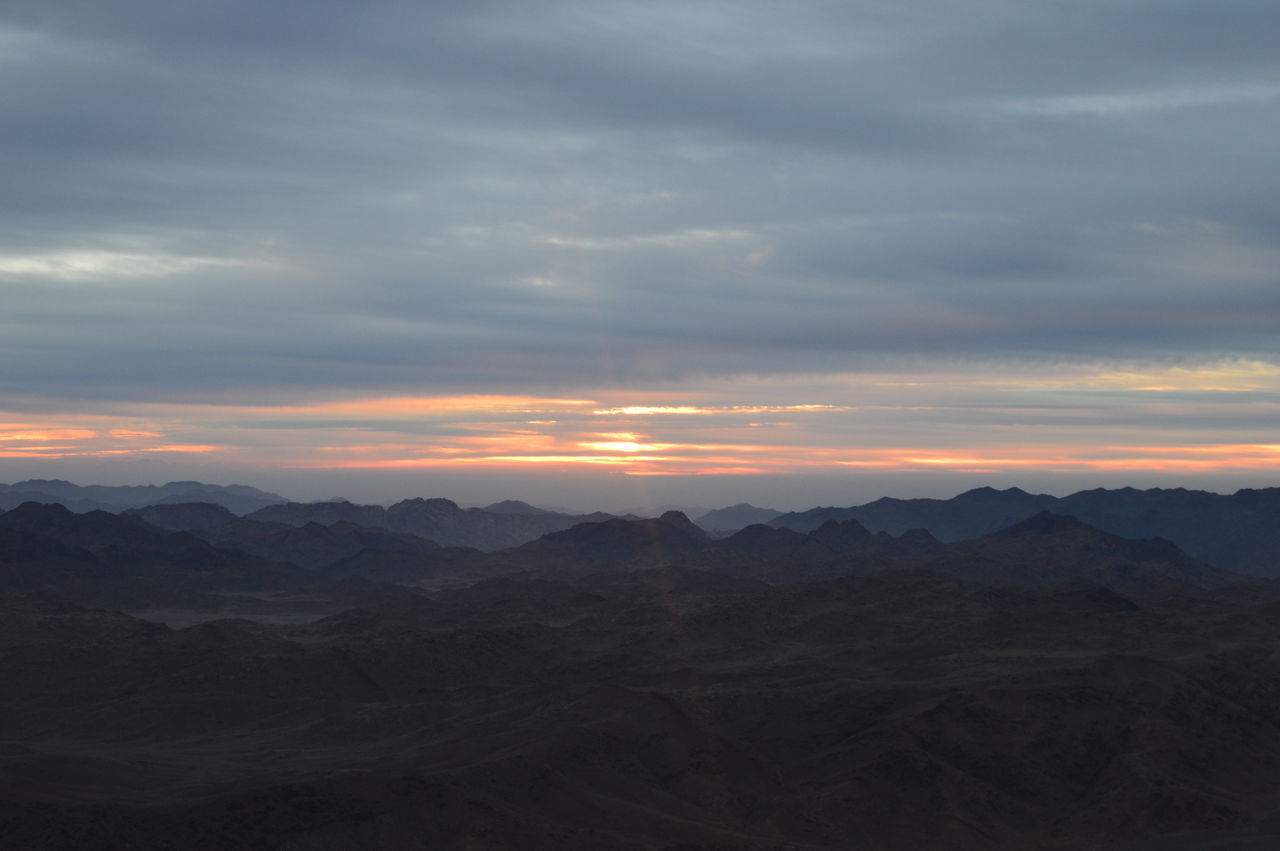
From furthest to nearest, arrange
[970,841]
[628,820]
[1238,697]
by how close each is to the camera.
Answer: [1238,697] < [970,841] < [628,820]

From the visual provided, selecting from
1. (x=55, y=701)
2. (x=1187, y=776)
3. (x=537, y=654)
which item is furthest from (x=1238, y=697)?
(x=55, y=701)

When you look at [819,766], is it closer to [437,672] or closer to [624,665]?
[624,665]

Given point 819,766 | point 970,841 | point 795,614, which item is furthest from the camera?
point 795,614

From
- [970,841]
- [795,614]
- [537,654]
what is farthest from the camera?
[795,614]

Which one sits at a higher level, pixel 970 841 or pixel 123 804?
pixel 123 804

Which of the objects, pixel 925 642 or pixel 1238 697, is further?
pixel 925 642

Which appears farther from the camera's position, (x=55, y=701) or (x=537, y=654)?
(x=537, y=654)

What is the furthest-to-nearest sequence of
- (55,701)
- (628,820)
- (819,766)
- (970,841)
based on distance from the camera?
(55,701) < (819,766) < (970,841) < (628,820)

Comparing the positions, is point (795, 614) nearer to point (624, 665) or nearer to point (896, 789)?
point (624, 665)

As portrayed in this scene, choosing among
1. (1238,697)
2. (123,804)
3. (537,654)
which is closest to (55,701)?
(537,654)
